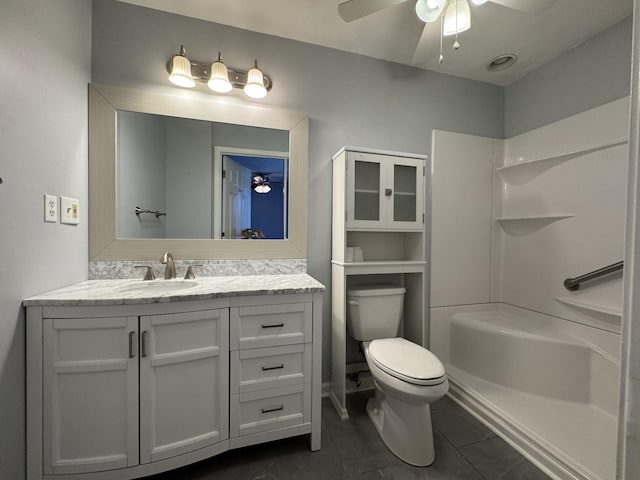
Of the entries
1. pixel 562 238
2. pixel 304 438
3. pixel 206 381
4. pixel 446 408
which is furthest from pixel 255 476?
pixel 562 238

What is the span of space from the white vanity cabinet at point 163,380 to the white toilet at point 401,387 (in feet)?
1.23

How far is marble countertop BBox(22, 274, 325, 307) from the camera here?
1042 millimetres

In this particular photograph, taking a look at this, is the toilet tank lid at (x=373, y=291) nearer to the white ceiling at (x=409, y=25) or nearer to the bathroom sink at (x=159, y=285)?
the bathroom sink at (x=159, y=285)

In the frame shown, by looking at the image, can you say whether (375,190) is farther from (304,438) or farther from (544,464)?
(544,464)

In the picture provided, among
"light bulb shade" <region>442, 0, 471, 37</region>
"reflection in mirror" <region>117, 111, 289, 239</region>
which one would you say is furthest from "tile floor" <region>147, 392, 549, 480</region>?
"light bulb shade" <region>442, 0, 471, 37</region>

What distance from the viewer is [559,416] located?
5.06ft

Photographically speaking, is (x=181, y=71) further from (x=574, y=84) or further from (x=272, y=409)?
(x=574, y=84)

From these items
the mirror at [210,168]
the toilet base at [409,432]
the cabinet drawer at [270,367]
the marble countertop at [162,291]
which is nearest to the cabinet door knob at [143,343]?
the marble countertop at [162,291]

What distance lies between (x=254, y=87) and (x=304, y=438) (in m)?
2.07

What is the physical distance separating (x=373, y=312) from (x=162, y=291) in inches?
48.9

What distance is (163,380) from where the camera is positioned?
3.72ft

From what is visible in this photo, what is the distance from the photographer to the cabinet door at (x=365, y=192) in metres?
1.67

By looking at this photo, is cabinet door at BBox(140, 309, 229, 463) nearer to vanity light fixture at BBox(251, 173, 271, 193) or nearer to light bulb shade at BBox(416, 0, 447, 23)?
vanity light fixture at BBox(251, 173, 271, 193)

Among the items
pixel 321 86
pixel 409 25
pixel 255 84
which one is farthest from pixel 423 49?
pixel 255 84
